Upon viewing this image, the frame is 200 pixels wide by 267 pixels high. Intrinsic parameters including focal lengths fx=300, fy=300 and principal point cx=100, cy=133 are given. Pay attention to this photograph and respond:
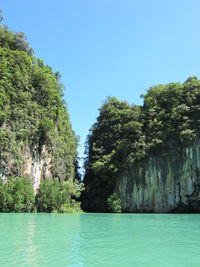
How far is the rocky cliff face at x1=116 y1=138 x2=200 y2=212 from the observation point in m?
30.8

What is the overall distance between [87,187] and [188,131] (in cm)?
1546

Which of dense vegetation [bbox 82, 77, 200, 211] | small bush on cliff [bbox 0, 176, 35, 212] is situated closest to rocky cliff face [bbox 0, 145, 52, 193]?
small bush on cliff [bbox 0, 176, 35, 212]

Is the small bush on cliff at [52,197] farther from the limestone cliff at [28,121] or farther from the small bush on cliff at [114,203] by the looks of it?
the small bush on cliff at [114,203]

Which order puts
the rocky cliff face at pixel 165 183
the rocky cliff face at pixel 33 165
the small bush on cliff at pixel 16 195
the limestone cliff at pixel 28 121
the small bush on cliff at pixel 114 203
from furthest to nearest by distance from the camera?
the small bush on cliff at pixel 114 203 < the rocky cliff face at pixel 165 183 < the limestone cliff at pixel 28 121 < the rocky cliff face at pixel 33 165 < the small bush on cliff at pixel 16 195

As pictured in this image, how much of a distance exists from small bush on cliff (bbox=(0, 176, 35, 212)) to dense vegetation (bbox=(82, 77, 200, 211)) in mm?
11596

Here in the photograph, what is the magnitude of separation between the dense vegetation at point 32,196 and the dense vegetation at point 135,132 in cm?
700

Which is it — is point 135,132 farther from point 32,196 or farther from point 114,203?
point 32,196

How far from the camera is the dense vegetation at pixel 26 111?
27.3 m

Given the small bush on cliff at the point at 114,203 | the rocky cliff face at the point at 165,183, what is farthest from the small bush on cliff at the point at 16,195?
the rocky cliff face at the point at 165,183

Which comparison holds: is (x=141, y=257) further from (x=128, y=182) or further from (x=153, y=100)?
(x=153, y=100)

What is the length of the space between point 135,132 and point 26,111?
43.8 ft

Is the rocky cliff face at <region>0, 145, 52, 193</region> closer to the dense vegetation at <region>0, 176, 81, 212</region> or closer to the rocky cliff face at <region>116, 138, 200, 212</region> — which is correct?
the dense vegetation at <region>0, 176, 81, 212</region>

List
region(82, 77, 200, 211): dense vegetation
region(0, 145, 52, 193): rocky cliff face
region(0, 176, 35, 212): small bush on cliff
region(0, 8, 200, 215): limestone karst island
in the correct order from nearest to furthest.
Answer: region(0, 176, 35, 212): small bush on cliff
region(0, 145, 52, 193): rocky cliff face
region(0, 8, 200, 215): limestone karst island
region(82, 77, 200, 211): dense vegetation

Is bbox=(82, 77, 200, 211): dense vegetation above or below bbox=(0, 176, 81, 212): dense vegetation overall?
above
